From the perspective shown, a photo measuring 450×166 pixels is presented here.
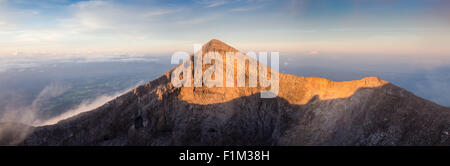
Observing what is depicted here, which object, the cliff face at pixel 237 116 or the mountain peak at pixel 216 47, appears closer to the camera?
the cliff face at pixel 237 116

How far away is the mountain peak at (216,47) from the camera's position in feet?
118

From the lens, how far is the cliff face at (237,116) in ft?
76.8

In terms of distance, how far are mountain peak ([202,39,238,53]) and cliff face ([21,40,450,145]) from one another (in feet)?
30.3

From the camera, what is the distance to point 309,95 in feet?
96.7

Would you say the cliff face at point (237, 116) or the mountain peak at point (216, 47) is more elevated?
the mountain peak at point (216, 47)

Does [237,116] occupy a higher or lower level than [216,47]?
lower

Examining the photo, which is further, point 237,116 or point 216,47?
point 216,47

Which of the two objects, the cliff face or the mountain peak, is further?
the mountain peak

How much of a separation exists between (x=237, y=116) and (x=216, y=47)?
15.8m

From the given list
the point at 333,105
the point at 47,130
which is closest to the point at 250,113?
the point at 333,105

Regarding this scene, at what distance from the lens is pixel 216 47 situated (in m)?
36.5

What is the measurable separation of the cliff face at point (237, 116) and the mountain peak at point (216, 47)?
9.22 metres

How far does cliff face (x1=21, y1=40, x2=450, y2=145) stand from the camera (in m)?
23.4

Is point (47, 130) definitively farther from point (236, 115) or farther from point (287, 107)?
point (287, 107)
